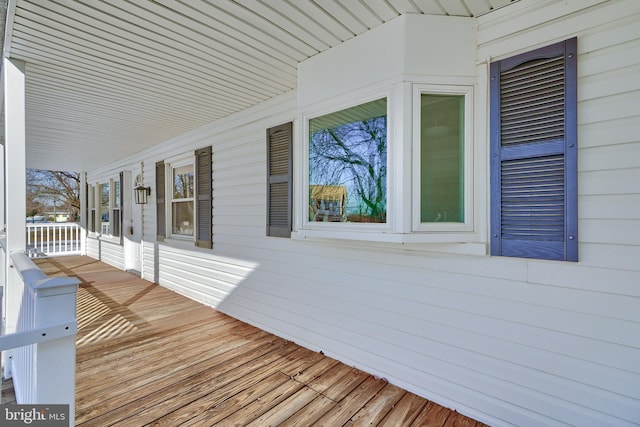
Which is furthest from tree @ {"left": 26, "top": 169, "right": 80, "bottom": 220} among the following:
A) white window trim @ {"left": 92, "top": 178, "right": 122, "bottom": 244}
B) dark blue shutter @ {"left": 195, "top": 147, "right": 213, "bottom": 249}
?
dark blue shutter @ {"left": 195, "top": 147, "right": 213, "bottom": 249}

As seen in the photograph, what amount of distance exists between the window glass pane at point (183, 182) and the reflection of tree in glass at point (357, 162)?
3.21 meters

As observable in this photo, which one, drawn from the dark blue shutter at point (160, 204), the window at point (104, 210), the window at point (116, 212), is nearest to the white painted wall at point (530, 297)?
the dark blue shutter at point (160, 204)

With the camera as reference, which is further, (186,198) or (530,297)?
(186,198)

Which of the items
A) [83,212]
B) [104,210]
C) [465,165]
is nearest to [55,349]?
[465,165]

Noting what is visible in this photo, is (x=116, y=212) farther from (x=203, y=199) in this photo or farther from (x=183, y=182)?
(x=203, y=199)

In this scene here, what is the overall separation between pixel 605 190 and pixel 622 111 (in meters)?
0.42

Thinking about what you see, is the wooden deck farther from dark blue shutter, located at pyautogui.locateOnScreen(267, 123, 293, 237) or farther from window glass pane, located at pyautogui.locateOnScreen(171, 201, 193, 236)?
window glass pane, located at pyautogui.locateOnScreen(171, 201, 193, 236)

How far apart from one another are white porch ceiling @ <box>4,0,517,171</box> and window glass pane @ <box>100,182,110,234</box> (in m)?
4.66

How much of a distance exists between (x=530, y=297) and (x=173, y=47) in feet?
10.3

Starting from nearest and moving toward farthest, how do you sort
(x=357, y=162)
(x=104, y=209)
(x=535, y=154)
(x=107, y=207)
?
(x=535, y=154), (x=357, y=162), (x=107, y=207), (x=104, y=209)

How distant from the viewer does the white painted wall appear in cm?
161

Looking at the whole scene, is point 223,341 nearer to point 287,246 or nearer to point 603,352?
point 287,246

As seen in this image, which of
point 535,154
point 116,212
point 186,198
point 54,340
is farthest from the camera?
point 116,212

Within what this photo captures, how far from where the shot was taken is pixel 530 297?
6.14 ft
